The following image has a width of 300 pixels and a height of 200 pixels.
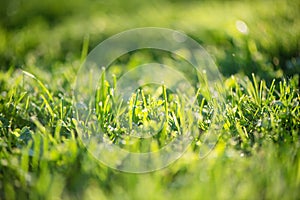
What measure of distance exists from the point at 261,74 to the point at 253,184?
113 centimetres

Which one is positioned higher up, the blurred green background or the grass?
the blurred green background

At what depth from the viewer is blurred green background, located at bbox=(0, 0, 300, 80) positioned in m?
2.66

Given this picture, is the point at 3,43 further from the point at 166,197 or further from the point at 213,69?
the point at 166,197

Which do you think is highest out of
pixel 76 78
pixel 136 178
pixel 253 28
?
pixel 253 28

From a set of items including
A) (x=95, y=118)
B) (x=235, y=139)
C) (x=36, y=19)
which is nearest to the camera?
(x=235, y=139)

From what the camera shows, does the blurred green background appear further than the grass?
Yes

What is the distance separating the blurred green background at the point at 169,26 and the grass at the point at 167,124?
0.5 inches

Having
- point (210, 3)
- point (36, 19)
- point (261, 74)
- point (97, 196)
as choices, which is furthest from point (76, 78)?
point (210, 3)

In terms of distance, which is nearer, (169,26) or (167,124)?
(167,124)

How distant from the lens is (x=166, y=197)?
1357 millimetres

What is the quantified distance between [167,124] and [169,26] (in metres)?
1.74

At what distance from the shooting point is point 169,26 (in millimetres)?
3408

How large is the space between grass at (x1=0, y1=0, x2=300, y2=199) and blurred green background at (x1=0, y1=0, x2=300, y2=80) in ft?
0.04

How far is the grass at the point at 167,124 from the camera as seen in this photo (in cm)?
144
